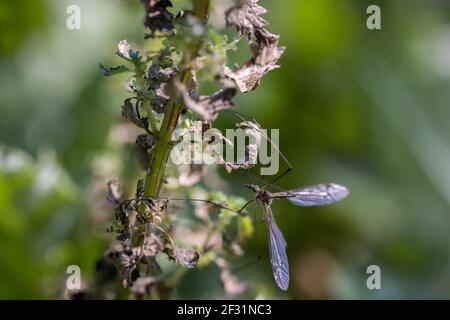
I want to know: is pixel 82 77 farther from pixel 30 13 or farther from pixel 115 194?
pixel 115 194

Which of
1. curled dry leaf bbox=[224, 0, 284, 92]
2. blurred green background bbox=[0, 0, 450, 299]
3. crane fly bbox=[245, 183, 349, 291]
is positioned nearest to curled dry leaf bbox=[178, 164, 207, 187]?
crane fly bbox=[245, 183, 349, 291]

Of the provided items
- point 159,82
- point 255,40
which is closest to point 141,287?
point 159,82

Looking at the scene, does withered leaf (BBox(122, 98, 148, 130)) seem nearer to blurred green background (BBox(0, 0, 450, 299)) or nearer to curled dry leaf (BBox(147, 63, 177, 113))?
curled dry leaf (BBox(147, 63, 177, 113))

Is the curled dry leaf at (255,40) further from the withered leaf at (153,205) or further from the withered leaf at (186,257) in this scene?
the withered leaf at (186,257)

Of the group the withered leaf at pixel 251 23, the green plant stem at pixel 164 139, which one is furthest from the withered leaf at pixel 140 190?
the withered leaf at pixel 251 23

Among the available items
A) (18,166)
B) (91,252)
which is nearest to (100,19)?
(18,166)

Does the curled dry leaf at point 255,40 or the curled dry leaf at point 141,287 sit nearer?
the curled dry leaf at point 255,40
